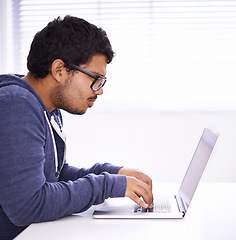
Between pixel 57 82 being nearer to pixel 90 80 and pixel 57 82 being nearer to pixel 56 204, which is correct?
pixel 90 80

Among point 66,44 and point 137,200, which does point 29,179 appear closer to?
point 137,200

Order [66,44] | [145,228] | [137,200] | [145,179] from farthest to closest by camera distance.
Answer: [145,179] < [66,44] < [137,200] < [145,228]

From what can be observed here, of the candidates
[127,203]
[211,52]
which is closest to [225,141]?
[211,52]

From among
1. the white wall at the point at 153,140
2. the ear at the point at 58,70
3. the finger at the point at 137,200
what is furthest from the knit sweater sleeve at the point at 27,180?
the white wall at the point at 153,140

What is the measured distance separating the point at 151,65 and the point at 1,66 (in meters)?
1.17

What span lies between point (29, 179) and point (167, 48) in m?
2.05

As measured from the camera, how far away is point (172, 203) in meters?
1.26

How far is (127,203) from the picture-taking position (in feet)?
4.16

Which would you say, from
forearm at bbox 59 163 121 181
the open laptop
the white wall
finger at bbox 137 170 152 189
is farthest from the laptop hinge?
the white wall

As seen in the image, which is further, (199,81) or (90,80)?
(199,81)

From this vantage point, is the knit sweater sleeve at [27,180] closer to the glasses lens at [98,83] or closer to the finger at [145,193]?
the finger at [145,193]

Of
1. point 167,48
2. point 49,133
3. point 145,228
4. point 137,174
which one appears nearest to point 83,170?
point 137,174

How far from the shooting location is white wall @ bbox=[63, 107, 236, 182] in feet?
9.23

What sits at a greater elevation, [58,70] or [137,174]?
[58,70]
